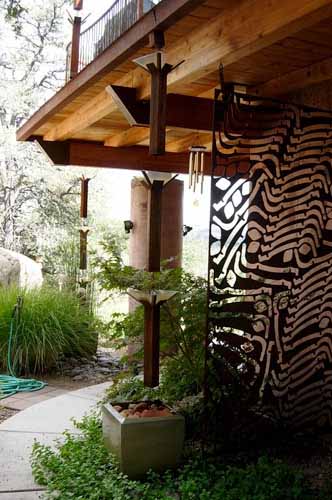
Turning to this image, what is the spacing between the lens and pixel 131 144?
6.53 metres

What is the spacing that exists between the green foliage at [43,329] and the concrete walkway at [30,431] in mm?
953

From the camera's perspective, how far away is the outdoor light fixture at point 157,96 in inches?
130

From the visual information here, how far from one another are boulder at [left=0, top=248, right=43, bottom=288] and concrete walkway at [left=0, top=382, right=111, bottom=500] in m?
3.17

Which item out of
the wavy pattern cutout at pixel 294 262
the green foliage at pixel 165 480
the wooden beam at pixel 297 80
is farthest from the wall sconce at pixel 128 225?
the green foliage at pixel 165 480

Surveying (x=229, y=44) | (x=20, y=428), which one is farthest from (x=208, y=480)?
(x=229, y=44)

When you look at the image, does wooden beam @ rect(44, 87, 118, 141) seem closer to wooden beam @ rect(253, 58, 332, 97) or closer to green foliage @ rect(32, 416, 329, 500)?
wooden beam @ rect(253, 58, 332, 97)

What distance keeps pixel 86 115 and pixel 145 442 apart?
127 inches

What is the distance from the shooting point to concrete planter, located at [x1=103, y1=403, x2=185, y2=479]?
122 inches

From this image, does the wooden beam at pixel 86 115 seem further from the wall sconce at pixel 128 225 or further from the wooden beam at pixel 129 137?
the wall sconce at pixel 128 225

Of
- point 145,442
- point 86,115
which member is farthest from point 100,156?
point 145,442

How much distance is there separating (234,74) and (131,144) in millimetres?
2512

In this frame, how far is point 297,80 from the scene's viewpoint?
4.06 meters

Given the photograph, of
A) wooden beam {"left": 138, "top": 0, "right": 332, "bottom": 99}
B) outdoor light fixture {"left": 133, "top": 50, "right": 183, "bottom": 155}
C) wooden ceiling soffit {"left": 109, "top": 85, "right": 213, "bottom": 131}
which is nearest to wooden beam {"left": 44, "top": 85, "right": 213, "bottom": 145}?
wooden ceiling soffit {"left": 109, "top": 85, "right": 213, "bottom": 131}

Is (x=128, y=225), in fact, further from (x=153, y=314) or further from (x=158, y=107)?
(x=158, y=107)
